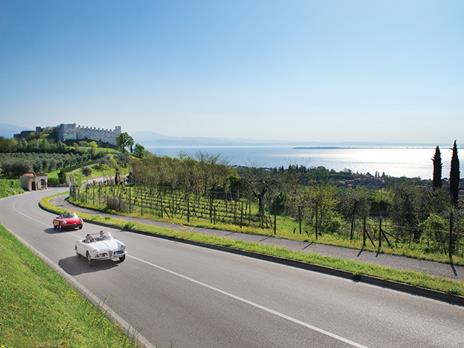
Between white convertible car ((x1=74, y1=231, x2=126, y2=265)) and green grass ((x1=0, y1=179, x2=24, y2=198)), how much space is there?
193 feet

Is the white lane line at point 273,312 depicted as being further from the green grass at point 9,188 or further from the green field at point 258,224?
the green grass at point 9,188

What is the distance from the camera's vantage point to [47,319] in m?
6.81

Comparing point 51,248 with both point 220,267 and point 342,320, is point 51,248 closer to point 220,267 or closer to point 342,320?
point 220,267

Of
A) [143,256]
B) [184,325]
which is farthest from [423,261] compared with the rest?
[143,256]

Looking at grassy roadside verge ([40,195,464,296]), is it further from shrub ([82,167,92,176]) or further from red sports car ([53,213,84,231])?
shrub ([82,167,92,176])

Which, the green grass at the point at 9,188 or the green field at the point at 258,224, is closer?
the green field at the point at 258,224

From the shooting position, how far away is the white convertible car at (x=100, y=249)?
1435 cm

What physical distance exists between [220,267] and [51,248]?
35.4 feet

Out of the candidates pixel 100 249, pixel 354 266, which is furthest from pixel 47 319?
pixel 354 266

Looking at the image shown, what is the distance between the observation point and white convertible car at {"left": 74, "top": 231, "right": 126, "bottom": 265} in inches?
565

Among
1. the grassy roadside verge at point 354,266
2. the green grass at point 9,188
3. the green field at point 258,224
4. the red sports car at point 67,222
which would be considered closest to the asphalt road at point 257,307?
the grassy roadside verge at point 354,266

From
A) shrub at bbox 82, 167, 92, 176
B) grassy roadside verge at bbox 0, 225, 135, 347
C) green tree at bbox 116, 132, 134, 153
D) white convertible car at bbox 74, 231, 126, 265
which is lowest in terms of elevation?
shrub at bbox 82, 167, 92, 176

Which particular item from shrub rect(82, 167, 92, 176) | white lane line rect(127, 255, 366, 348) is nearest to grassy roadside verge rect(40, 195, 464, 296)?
white lane line rect(127, 255, 366, 348)

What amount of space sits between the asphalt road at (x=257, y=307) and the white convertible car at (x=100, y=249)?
0.42 m
